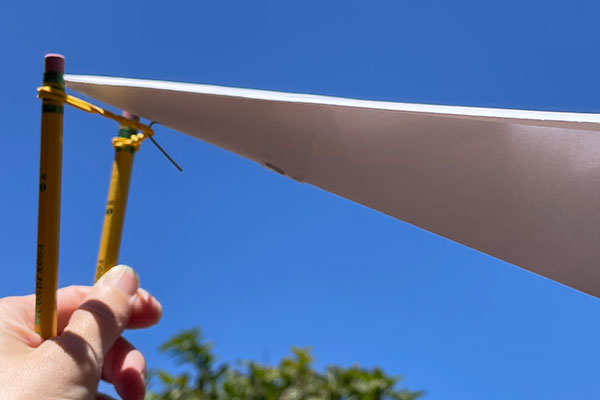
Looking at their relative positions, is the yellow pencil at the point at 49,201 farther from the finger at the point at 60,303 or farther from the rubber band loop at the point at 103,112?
the finger at the point at 60,303

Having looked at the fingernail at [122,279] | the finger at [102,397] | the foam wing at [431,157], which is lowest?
the finger at [102,397]

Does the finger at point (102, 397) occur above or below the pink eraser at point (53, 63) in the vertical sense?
below

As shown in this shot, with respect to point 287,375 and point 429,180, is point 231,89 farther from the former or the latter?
point 287,375

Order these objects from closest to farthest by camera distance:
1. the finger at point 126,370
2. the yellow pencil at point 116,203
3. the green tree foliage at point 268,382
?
the yellow pencil at point 116,203 → the finger at point 126,370 → the green tree foliage at point 268,382

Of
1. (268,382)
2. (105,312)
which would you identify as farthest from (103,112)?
(268,382)

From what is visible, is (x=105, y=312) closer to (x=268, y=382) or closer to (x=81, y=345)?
(x=81, y=345)

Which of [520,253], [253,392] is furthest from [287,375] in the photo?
[520,253]

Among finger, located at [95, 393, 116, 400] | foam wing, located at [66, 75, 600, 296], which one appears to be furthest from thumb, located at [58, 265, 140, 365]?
foam wing, located at [66, 75, 600, 296]

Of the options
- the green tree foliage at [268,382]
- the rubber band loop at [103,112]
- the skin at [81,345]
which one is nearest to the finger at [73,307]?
the skin at [81,345]
